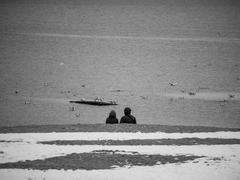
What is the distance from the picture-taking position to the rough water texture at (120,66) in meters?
26.4

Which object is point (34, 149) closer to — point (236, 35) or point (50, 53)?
point (50, 53)

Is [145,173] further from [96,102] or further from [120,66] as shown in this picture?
[120,66]

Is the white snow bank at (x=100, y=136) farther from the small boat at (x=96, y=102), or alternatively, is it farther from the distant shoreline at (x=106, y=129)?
the small boat at (x=96, y=102)

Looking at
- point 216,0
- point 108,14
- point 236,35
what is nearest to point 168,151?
point 236,35

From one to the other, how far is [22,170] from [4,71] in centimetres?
2973

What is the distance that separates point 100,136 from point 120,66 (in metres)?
32.7

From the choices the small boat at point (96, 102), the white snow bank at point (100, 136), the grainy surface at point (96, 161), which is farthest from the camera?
the small boat at point (96, 102)

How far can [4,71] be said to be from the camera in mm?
39188

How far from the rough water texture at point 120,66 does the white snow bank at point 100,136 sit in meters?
10.2

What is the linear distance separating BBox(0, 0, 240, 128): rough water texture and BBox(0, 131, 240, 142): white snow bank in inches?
400

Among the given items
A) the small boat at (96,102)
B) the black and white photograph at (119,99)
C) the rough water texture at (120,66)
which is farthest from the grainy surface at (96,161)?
the small boat at (96,102)

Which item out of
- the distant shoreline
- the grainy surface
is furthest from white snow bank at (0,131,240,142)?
the grainy surface

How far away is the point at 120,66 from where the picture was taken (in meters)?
45.1

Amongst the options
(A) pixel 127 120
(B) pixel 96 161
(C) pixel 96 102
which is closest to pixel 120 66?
(C) pixel 96 102
